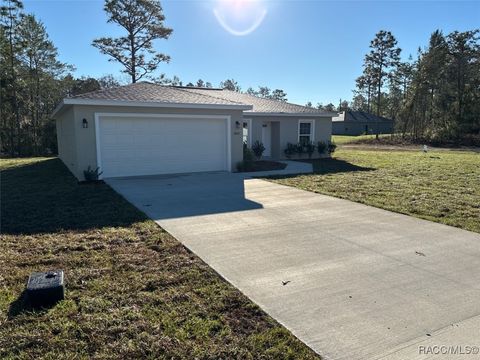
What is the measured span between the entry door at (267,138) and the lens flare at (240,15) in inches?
179

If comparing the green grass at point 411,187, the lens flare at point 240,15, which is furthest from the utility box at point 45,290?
the lens flare at point 240,15

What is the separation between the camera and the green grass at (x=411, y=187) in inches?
291

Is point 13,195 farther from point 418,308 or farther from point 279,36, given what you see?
point 279,36

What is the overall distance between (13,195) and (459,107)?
1412 inches

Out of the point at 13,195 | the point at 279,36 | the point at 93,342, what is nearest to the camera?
the point at 93,342

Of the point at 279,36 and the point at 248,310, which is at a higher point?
the point at 279,36

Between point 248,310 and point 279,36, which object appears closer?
point 248,310

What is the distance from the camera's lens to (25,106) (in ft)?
102

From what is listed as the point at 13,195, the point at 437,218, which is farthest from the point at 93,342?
the point at 13,195

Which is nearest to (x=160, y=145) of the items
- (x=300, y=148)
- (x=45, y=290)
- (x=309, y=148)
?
(x=300, y=148)

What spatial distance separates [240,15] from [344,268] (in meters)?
12.5

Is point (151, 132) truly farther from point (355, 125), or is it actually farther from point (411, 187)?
point (355, 125)

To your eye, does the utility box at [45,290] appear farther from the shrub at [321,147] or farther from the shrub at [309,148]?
the shrub at [321,147]

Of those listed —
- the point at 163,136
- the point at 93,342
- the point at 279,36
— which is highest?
the point at 279,36
